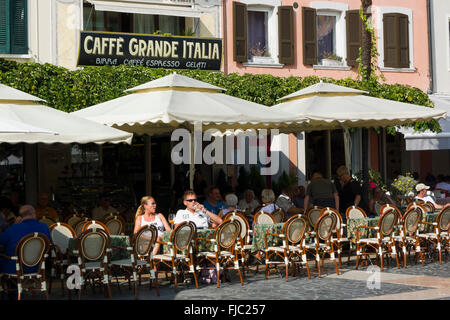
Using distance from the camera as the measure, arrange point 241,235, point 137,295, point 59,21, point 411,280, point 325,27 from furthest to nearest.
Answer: point 325,27, point 59,21, point 241,235, point 411,280, point 137,295

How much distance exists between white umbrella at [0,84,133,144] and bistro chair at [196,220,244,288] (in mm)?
1890

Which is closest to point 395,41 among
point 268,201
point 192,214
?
point 268,201

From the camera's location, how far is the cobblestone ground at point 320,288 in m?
10.6

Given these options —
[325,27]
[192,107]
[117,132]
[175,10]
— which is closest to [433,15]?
[325,27]

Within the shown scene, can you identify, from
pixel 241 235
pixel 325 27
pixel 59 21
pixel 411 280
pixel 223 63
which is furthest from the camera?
pixel 325 27

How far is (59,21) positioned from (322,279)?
33.5 ft

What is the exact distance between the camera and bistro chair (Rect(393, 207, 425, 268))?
44.4 feet

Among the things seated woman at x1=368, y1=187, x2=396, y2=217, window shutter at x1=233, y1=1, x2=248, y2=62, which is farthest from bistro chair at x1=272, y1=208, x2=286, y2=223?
window shutter at x1=233, y1=1, x2=248, y2=62

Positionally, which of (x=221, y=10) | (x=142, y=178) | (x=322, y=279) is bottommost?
(x=322, y=279)

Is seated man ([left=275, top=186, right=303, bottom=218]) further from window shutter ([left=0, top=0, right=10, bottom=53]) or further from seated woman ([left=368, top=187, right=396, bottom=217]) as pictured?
window shutter ([left=0, top=0, right=10, bottom=53])

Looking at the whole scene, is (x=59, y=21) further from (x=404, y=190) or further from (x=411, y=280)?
(x=411, y=280)

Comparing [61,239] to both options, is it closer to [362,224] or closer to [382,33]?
[362,224]

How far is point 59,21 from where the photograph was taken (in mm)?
19219

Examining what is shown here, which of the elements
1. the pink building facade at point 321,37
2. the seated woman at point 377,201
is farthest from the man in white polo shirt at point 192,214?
the pink building facade at point 321,37
